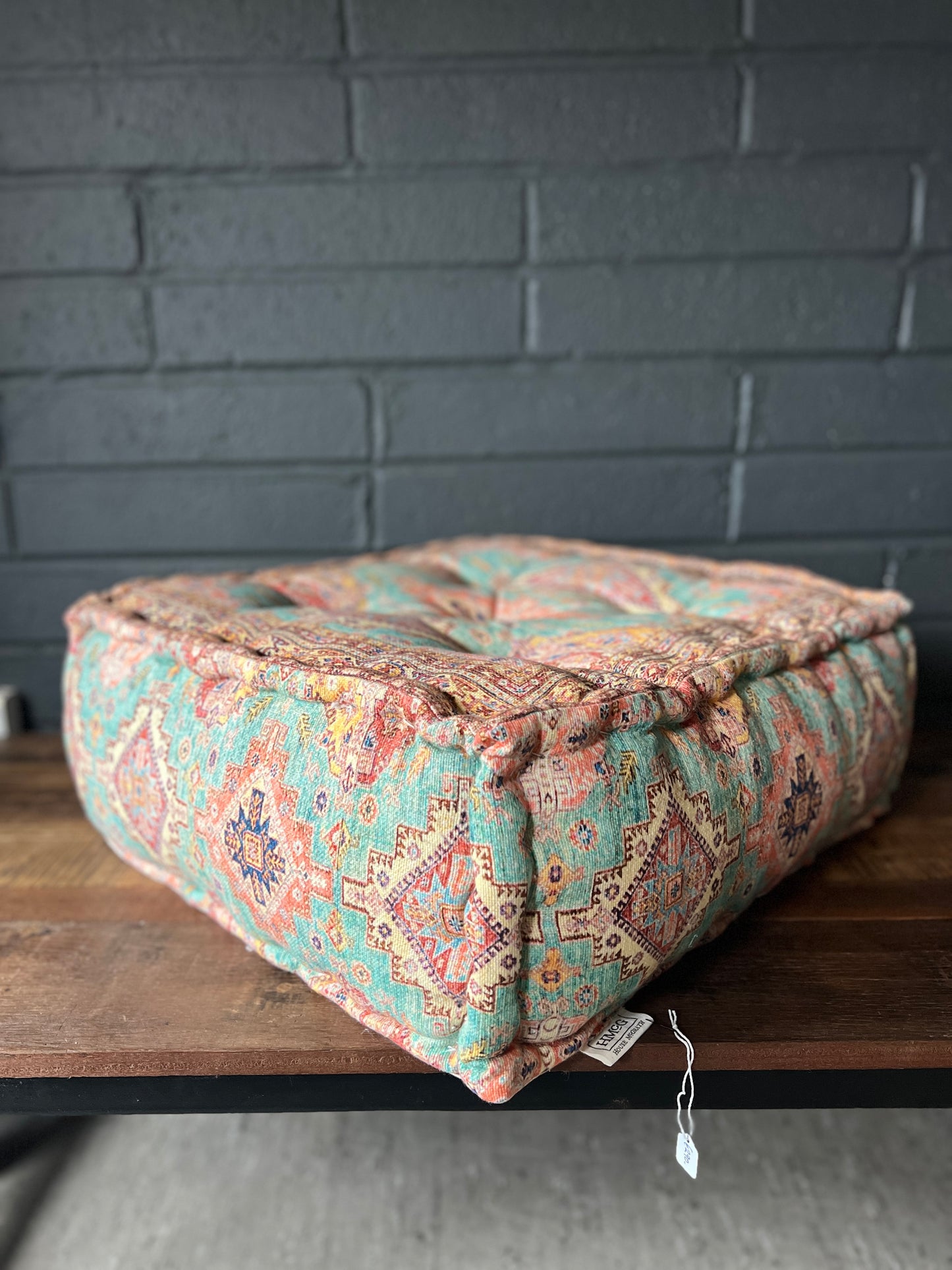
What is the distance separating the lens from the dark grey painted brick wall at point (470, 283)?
4.44 ft

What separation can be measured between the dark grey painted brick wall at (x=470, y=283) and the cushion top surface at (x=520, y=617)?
0.24 meters

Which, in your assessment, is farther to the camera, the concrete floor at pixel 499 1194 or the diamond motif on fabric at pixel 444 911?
the concrete floor at pixel 499 1194

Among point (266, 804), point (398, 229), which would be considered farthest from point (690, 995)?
point (398, 229)

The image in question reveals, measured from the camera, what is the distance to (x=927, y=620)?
1.55 metres

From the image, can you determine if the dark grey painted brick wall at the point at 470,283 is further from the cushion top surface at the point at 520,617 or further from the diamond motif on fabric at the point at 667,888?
the diamond motif on fabric at the point at 667,888

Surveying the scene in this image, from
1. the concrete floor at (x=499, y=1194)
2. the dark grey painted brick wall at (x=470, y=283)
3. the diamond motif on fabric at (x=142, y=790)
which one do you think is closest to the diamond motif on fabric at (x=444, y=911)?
the diamond motif on fabric at (x=142, y=790)

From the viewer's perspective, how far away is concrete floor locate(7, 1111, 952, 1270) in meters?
0.94

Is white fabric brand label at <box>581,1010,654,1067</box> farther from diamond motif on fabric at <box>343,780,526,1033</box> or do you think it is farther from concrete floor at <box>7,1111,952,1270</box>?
concrete floor at <box>7,1111,952,1270</box>

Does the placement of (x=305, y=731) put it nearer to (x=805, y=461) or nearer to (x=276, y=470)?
(x=276, y=470)

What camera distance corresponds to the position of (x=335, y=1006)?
771 millimetres

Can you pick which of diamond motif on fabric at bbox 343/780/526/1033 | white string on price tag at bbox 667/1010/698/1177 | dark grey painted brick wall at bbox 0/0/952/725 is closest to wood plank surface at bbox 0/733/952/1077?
white string on price tag at bbox 667/1010/698/1177

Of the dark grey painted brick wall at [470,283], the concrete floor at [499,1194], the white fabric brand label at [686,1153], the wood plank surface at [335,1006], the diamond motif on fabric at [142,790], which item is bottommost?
the concrete floor at [499,1194]

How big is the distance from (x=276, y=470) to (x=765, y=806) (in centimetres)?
100

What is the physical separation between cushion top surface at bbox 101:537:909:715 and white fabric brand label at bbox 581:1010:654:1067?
0.26m
